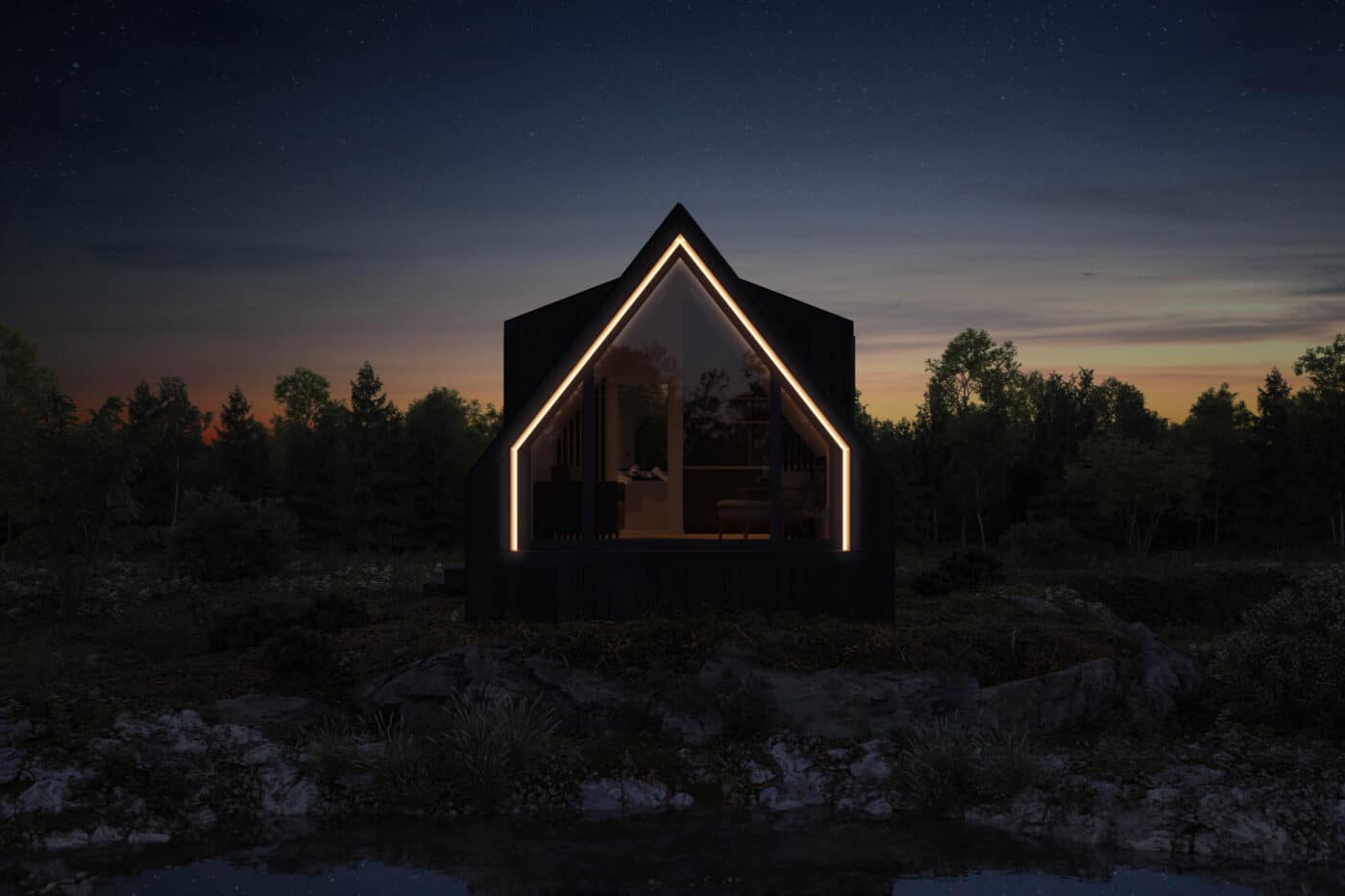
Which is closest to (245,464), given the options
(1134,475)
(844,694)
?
(1134,475)

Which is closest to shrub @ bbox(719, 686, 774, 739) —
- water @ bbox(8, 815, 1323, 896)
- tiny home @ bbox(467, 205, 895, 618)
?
water @ bbox(8, 815, 1323, 896)

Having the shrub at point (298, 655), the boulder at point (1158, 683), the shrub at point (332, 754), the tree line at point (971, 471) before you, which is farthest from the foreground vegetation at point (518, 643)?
the tree line at point (971, 471)

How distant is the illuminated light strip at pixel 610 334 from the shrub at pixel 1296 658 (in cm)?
478

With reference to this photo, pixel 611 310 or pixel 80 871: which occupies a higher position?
pixel 611 310

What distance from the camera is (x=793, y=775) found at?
9.91m

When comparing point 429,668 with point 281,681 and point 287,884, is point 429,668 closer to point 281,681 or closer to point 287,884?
point 281,681

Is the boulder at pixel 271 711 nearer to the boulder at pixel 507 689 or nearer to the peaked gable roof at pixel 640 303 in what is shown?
the boulder at pixel 507 689

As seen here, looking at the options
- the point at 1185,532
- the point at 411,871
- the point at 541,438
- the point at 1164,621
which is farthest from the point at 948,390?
the point at 411,871

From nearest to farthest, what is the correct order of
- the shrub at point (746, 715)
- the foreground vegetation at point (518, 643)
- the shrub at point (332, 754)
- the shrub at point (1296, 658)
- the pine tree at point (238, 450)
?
the shrub at point (332, 754) → the shrub at point (1296, 658) → the shrub at point (746, 715) → the foreground vegetation at point (518, 643) → the pine tree at point (238, 450)

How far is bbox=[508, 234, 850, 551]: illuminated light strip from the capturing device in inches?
509

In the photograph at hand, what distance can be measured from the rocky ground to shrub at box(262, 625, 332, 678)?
0.61 metres

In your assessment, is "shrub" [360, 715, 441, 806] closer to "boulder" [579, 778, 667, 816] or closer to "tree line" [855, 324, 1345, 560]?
"boulder" [579, 778, 667, 816]

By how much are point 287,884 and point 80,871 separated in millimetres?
1695

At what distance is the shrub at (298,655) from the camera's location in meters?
12.0
